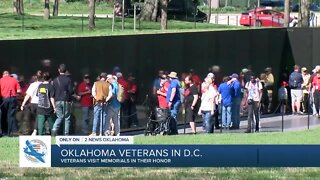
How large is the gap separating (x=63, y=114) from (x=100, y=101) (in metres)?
1.24

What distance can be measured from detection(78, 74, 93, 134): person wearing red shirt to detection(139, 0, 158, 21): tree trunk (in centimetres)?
2640

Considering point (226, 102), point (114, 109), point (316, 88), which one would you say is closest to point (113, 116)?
point (114, 109)

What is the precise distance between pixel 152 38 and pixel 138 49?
31.6 inches

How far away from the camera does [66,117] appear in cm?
2605

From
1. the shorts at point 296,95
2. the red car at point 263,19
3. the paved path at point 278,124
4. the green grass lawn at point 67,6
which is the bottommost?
the paved path at point 278,124

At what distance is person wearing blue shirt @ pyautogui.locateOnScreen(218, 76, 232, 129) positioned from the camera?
3002 cm

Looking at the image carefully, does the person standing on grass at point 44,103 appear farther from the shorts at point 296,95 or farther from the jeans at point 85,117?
the shorts at point 296,95

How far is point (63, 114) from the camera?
25859 millimetres

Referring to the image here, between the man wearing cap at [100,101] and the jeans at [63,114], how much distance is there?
32.4 inches

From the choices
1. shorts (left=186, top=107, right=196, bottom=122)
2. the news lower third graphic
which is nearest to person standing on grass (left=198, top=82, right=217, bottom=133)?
shorts (left=186, top=107, right=196, bottom=122)

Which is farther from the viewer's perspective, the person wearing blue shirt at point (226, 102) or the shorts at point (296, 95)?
the shorts at point (296, 95)

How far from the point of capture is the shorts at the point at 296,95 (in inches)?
1454

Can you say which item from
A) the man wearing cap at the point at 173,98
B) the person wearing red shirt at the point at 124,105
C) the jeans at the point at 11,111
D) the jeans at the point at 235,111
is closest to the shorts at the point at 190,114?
the man wearing cap at the point at 173,98

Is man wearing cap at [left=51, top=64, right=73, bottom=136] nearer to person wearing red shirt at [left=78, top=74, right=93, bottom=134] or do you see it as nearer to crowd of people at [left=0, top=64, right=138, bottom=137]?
crowd of people at [left=0, top=64, right=138, bottom=137]
